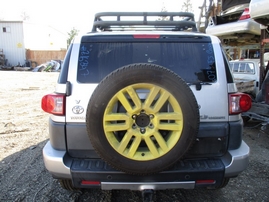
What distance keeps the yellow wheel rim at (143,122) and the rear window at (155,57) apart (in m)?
0.42

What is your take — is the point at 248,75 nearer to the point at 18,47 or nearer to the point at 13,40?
the point at 18,47

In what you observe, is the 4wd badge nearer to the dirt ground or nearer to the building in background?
the dirt ground

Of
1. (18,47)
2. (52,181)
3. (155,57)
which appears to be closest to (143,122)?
(155,57)

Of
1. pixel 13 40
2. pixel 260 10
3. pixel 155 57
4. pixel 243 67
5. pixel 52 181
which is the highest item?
pixel 13 40

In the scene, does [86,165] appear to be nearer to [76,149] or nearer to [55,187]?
[76,149]

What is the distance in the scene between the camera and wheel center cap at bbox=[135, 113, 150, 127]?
1.90 m

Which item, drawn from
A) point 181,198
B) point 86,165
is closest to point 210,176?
point 181,198

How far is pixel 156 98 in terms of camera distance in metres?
2.03

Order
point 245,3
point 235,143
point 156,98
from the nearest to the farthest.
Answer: point 156,98
point 235,143
point 245,3

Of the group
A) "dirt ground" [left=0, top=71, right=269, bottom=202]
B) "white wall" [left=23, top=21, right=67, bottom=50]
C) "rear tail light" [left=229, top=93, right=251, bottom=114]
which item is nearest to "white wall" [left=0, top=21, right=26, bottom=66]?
"white wall" [left=23, top=21, right=67, bottom=50]

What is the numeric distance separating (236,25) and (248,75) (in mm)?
1879

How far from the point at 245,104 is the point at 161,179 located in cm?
110

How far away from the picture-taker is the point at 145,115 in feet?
6.21

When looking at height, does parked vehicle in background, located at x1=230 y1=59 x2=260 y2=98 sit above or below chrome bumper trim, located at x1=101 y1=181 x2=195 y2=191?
above
